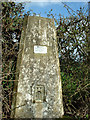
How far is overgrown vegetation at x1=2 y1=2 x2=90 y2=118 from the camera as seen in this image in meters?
4.01

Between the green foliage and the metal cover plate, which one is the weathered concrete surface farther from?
the green foliage

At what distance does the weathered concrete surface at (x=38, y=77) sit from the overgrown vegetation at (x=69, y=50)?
1.86 feet

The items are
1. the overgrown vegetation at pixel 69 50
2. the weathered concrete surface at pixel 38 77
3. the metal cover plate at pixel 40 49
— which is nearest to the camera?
the weathered concrete surface at pixel 38 77

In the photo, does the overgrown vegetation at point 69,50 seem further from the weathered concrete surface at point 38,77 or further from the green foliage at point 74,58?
the weathered concrete surface at point 38,77

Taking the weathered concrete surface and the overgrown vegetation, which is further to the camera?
the overgrown vegetation

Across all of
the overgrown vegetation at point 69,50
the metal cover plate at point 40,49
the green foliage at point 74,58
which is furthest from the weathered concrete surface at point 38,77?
the green foliage at point 74,58

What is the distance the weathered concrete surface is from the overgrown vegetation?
22.3 inches

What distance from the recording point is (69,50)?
471 cm

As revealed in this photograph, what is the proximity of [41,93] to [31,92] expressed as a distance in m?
0.22

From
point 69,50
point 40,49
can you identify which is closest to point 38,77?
point 40,49

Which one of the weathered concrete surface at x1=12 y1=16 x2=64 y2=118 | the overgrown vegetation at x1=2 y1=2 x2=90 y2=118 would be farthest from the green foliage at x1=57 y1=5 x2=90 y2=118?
the weathered concrete surface at x1=12 y1=16 x2=64 y2=118

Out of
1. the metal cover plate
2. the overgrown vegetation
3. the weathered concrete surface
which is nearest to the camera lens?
the weathered concrete surface

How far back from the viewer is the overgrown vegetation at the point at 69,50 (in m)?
4.01

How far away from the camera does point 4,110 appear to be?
347 cm
